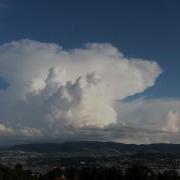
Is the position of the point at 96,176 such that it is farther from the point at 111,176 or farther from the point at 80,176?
the point at 80,176

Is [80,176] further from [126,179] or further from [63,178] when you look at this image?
[126,179]

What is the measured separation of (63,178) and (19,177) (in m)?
38.9

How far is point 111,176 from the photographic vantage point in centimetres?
15762

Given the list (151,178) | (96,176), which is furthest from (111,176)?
(151,178)

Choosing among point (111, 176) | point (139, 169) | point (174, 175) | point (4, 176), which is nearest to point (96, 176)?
point (111, 176)

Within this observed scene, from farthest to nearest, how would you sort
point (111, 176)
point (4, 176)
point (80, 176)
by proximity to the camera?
point (80, 176) → point (111, 176) → point (4, 176)

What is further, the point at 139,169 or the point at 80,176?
the point at 80,176

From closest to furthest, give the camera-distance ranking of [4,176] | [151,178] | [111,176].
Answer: [4,176] < [151,178] < [111,176]

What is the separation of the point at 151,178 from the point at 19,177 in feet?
119

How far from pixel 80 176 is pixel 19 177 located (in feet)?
131

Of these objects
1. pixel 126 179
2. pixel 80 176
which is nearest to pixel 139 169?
pixel 126 179

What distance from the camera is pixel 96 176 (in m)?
159

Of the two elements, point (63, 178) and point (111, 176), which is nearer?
point (111, 176)

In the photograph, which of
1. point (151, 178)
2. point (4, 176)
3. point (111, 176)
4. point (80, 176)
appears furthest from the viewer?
point (80, 176)
